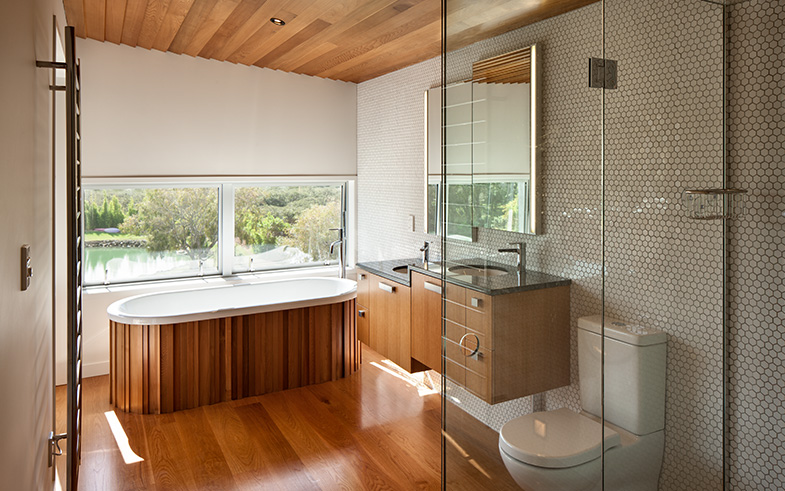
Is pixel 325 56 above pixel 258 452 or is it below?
above

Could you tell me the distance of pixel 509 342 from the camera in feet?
6.14

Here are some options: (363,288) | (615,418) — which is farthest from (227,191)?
(615,418)

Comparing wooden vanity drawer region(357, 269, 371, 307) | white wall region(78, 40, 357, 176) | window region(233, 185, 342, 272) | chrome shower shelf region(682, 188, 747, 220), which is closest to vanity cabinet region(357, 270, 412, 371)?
wooden vanity drawer region(357, 269, 371, 307)

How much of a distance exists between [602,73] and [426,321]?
222cm

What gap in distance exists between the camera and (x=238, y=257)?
5.20 metres

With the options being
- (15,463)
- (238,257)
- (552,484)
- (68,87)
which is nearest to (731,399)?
(552,484)

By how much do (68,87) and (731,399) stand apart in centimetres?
226

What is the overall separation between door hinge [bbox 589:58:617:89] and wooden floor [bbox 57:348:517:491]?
1.26 metres

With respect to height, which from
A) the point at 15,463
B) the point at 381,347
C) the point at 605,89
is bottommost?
the point at 381,347

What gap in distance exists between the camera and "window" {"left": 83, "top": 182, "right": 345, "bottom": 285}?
4590 mm

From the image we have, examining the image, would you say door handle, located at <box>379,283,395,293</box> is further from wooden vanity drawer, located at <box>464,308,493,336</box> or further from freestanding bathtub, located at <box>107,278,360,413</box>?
wooden vanity drawer, located at <box>464,308,493,336</box>

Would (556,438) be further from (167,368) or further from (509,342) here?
(167,368)

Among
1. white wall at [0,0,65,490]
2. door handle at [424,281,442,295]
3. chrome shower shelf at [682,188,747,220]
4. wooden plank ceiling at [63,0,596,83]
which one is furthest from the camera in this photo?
door handle at [424,281,442,295]

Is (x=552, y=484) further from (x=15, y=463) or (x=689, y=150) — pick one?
(x=15, y=463)
